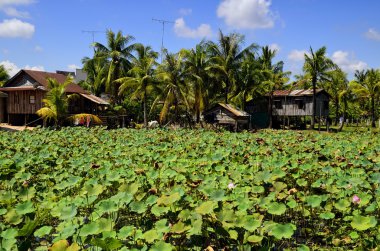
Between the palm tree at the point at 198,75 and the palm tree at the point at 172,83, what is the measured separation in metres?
0.71

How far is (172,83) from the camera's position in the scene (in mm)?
26625

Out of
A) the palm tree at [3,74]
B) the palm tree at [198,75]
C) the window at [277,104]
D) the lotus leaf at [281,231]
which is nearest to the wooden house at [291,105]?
the window at [277,104]

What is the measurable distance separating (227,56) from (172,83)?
7214 millimetres

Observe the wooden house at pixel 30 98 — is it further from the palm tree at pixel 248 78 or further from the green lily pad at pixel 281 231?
the green lily pad at pixel 281 231

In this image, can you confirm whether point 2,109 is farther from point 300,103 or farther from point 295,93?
point 300,103

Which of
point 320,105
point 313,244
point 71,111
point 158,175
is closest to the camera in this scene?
point 313,244

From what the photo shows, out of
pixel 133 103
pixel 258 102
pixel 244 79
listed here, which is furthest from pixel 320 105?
pixel 133 103

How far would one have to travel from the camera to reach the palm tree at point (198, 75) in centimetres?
2778

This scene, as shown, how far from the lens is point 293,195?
160 inches

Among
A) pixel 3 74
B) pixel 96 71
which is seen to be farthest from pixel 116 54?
pixel 3 74

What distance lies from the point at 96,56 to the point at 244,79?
13.4 m

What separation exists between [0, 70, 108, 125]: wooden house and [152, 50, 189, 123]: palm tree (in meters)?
6.51

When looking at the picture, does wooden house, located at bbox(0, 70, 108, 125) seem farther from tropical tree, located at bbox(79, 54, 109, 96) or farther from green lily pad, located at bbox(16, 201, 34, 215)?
green lily pad, located at bbox(16, 201, 34, 215)

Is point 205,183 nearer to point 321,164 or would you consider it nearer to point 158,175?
point 158,175
